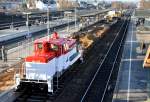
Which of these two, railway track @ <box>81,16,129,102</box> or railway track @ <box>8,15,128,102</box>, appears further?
railway track @ <box>81,16,129,102</box>

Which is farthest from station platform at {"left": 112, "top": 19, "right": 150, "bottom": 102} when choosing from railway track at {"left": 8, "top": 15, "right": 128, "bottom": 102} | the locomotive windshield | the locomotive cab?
the locomotive windshield

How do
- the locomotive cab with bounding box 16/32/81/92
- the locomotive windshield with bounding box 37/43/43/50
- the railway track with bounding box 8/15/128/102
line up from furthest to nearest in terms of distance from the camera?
the locomotive windshield with bounding box 37/43/43/50, the locomotive cab with bounding box 16/32/81/92, the railway track with bounding box 8/15/128/102

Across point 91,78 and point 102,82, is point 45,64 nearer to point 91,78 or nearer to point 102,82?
point 102,82

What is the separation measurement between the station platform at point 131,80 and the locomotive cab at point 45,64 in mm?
4102

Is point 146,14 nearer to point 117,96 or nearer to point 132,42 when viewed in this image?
point 132,42

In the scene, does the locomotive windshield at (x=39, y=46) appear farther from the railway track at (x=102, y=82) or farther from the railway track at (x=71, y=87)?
the railway track at (x=102, y=82)

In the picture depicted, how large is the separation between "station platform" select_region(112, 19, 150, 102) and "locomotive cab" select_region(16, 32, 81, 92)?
4.10 m

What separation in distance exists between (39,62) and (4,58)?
10550 millimetres

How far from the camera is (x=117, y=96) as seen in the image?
2402cm

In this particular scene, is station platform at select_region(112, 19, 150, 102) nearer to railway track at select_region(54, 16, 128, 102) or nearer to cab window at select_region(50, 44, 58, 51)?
railway track at select_region(54, 16, 128, 102)

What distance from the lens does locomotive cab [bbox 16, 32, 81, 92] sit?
23291 millimetres

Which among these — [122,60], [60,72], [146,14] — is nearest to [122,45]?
[122,60]

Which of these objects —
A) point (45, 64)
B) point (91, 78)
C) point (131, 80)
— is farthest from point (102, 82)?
point (45, 64)

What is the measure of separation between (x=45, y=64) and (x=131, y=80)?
26.8 feet
